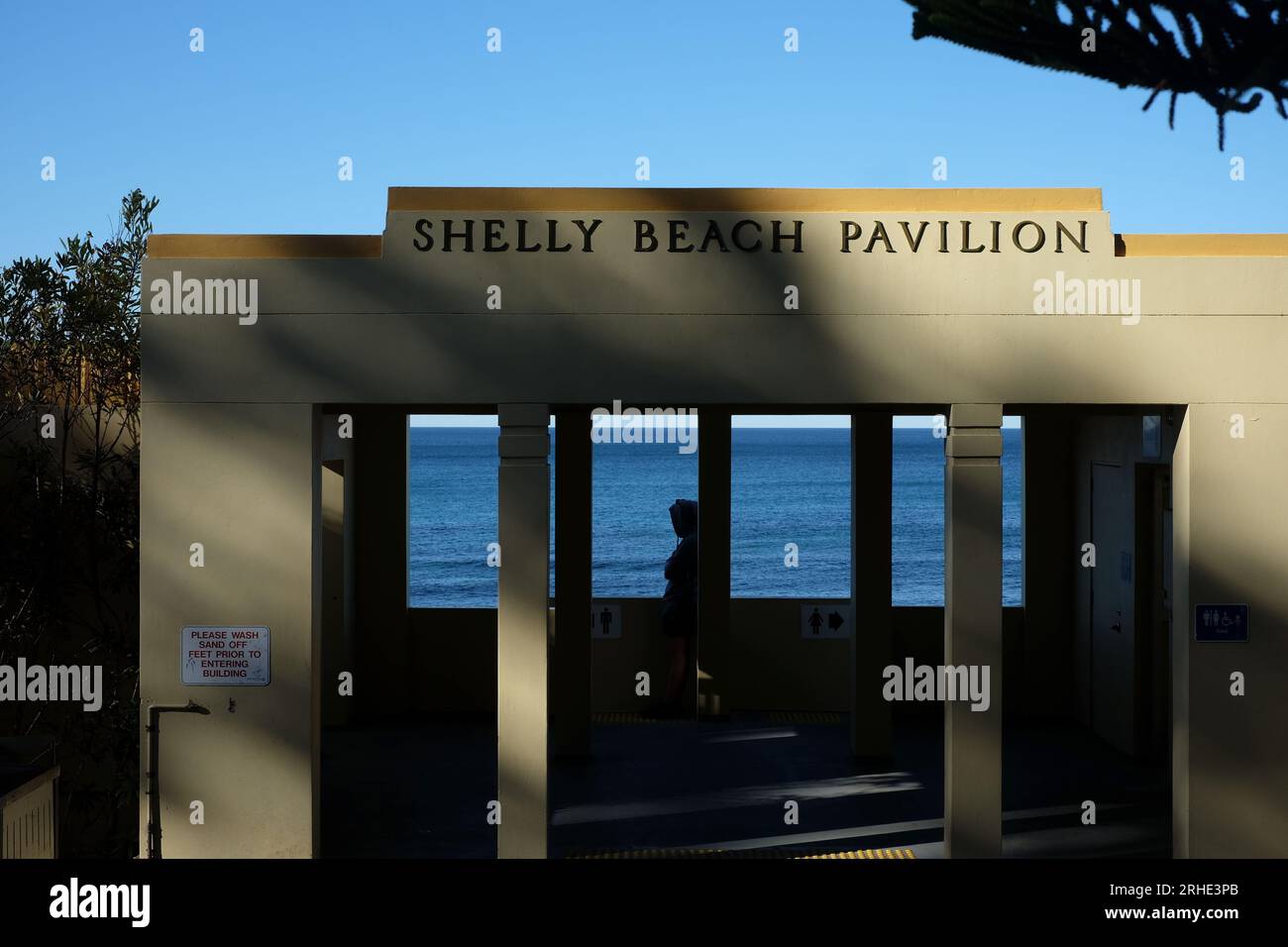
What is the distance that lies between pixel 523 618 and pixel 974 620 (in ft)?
8.76

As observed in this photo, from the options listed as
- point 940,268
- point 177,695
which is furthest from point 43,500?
point 940,268

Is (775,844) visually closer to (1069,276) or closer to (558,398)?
(558,398)

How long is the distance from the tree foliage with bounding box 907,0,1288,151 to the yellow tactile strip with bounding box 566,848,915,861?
17.1 ft

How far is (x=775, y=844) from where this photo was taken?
8914mm

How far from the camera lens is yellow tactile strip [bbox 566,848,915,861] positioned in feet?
28.2

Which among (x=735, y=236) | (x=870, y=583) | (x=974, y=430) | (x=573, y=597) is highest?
(x=735, y=236)

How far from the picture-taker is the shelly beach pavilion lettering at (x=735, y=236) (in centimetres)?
779

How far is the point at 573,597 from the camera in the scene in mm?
11328

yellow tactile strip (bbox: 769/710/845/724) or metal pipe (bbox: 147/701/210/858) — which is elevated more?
metal pipe (bbox: 147/701/210/858)

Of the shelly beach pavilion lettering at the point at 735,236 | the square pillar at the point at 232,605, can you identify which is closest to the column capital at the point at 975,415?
the shelly beach pavilion lettering at the point at 735,236

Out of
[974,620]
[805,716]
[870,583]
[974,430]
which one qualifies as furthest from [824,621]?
[974,430]

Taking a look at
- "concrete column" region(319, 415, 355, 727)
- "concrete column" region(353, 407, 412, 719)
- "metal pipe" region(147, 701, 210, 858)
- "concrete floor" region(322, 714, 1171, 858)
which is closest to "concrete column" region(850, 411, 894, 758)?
"concrete floor" region(322, 714, 1171, 858)

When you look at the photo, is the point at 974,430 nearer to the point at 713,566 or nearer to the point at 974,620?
the point at 974,620

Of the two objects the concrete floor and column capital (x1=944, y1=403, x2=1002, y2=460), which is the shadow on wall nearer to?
the concrete floor
